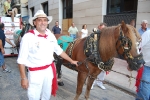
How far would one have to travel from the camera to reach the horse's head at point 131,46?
2154 millimetres

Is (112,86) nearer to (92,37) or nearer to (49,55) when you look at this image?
(92,37)

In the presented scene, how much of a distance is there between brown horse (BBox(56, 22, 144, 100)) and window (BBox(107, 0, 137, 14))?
5342 mm

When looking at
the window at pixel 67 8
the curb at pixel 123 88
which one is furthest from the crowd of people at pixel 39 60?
the window at pixel 67 8

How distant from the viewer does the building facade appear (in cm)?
686

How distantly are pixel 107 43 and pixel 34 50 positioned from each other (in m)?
1.20

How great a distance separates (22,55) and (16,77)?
11.0 ft

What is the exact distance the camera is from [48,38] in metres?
2.35

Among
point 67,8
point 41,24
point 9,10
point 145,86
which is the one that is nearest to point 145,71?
point 145,86

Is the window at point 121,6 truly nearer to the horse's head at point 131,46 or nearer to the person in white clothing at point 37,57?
the horse's head at point 131,46

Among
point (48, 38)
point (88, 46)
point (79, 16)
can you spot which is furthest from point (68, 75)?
point (79, 16)

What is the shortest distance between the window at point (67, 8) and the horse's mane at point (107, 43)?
10.4 meters

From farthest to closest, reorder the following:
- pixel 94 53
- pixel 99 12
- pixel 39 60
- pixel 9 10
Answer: pixel 9 10, pixel 99 12, pixel 94 53, pixel 39 60

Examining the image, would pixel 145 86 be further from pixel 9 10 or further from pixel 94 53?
pixel 9 10

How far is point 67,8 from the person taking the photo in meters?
13.2
